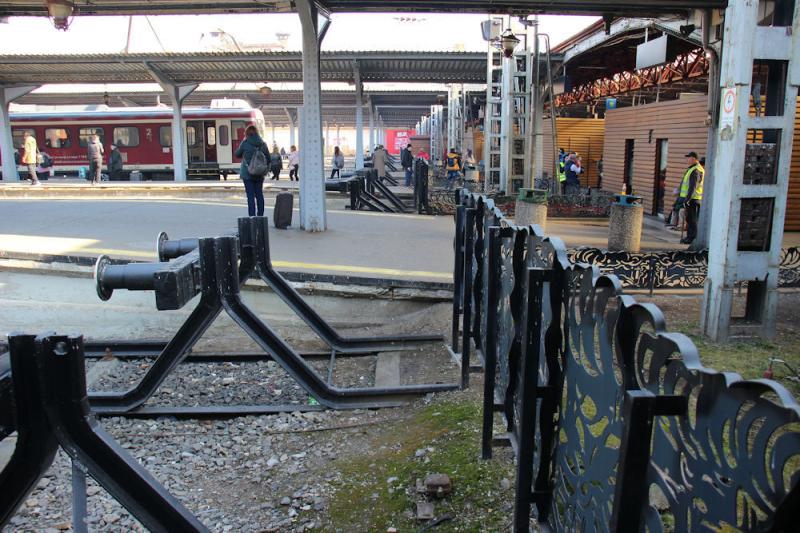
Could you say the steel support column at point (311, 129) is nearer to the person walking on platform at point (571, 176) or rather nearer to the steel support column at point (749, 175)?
the steel support column at point (749, 175)

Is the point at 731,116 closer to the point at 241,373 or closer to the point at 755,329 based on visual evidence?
the point at 755,329

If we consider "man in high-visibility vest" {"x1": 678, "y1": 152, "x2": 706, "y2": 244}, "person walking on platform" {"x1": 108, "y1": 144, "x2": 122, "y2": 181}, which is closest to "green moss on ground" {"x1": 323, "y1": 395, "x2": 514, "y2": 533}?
"man in high-visibility vest" {"x1": 678, "y1": 152, "x2": 706, "y2": 244}

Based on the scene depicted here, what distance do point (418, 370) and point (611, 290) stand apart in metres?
4.11

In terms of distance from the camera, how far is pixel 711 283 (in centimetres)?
656

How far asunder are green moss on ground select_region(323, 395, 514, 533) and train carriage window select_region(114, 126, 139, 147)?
2877 cm

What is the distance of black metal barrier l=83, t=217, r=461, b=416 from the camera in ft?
14.9

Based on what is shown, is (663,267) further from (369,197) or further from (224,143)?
(224,143)

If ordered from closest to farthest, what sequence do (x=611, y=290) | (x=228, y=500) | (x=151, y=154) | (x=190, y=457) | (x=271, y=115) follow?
(x=611, y=290), (x=228, y=500), (x=190, y=457), (x=151, y=154), (x=271, y=115)

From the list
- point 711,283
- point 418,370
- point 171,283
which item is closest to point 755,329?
point 711,283

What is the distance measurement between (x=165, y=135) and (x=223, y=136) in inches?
108

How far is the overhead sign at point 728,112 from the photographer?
6.11m

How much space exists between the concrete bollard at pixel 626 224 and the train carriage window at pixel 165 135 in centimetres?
2373

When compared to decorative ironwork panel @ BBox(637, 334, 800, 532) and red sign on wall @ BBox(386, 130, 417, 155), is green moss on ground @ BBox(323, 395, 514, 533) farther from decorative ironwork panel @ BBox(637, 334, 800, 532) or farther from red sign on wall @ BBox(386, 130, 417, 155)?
red sign on wall @ BBox(386, 130, 417, 155)

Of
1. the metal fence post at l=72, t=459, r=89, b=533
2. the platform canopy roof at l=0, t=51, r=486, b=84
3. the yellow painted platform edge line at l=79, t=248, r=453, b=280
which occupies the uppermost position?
the platform canopy roof at l=0, t=51, r=486, b=84
